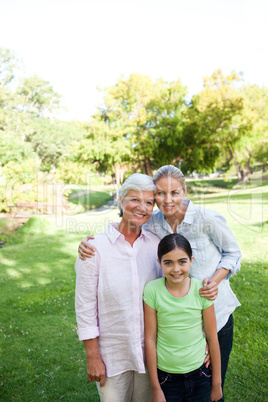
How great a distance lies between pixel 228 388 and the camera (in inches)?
135

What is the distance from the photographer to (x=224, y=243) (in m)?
2.22

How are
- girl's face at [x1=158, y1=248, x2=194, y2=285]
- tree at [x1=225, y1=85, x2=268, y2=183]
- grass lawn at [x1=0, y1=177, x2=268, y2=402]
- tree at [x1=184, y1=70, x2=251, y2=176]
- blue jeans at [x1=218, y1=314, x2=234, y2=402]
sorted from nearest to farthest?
girl's face at [x1=158, y1=248, x2=194, y2=285], blue jeans at [x1=218, y1=314, x2=234, y2=402], grass lawn at [x1=0, y1=177, x2=268, y2=402], tree at [x1=184, y1=70, x2=251, y2=176], tree at [x1=225, y1=85, x2=268, y2=183]

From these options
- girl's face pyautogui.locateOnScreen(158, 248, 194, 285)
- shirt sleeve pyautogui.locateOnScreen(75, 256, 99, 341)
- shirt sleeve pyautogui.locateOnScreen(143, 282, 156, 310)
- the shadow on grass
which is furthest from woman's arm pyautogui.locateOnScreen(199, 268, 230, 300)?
the shadow on grass

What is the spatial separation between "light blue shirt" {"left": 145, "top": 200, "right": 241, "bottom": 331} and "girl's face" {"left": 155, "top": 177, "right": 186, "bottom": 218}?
0.11m

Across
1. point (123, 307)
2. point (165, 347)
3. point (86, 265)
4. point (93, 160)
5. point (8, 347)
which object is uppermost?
point (93, 160)

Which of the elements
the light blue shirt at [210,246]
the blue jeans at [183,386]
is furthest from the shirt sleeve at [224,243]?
the blue jeans at [183,386]

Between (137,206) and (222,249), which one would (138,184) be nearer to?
(137,206)

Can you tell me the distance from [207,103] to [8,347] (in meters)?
19.8

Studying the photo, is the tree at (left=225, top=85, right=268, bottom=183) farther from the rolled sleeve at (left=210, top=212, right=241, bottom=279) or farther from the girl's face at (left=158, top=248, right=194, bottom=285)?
the girl's face at (left=158, top=248, right=194, bottom=285)

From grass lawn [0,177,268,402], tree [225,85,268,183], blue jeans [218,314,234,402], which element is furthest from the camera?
tree [225,85,268,183]

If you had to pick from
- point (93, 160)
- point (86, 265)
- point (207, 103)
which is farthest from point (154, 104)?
point (86, 265)

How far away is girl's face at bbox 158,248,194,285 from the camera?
6.47ft

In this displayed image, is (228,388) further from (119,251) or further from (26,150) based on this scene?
(26,150)

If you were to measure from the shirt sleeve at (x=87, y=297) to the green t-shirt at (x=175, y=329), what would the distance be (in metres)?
0.35
